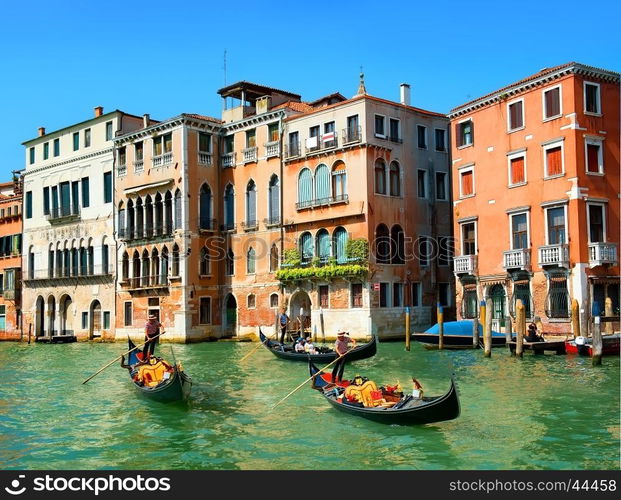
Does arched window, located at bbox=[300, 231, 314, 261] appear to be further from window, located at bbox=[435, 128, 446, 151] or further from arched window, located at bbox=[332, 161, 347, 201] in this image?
window, located at bbox=[435, 128, 446, 151]

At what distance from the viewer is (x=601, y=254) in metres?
19.4

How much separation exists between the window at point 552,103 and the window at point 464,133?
2722 mm

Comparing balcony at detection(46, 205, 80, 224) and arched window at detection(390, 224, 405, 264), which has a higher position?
balcony at detection(46, 205, 80, 224)

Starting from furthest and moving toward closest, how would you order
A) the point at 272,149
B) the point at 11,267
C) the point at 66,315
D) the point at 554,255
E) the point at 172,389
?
the point at 11,267, the point at 66,315, the point at 272,149, the point at 554,255, the point at 172,389

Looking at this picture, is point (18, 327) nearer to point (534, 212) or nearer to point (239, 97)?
point (239, 97)

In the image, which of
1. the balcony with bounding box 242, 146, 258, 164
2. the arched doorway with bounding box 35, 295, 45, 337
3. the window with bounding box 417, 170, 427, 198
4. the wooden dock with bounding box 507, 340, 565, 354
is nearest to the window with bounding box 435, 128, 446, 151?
the window with bounding box 417, 170, 427, 198

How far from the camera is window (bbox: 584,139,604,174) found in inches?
786

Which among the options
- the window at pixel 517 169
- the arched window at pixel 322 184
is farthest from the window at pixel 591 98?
the arched window at pixel 322 184

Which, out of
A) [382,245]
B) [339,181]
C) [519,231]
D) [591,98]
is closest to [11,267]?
[339,181]

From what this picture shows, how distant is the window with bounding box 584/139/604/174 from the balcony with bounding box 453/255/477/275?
408 cm

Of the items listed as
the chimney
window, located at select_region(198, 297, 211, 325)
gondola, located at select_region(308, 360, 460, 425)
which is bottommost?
gondola, located at select_region(308, 360, 460, 425)

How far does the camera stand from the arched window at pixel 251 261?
1071 inches

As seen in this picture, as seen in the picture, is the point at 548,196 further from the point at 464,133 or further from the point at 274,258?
the point at 274,258

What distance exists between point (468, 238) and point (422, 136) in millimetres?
4400
